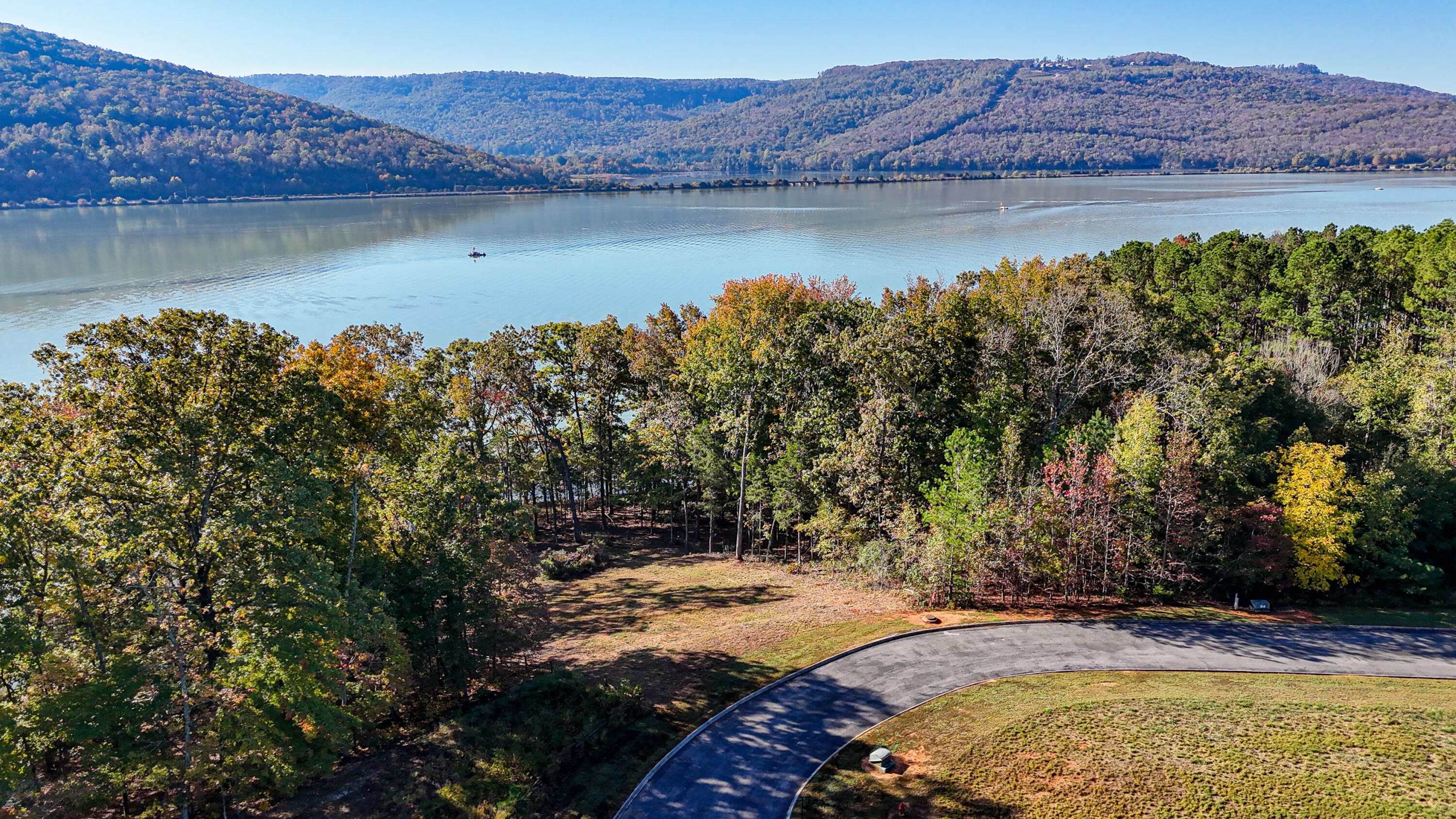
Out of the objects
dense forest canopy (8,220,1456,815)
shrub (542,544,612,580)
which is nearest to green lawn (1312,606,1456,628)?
dense forest canopy (8,220,1456,815)

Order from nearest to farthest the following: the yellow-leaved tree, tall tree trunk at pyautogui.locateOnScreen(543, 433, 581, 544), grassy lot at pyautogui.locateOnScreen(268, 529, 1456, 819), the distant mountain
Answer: grassy lot at pyautogui.locateOnScreen(268, 529, 1456, 819) < the yellow-leaved tree < tall tree trunk at pyautogui.locateOnScreen(543, 433, 581, 544) < the distant mountain

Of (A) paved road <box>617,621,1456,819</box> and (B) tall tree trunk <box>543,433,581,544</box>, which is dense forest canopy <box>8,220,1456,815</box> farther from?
(A) paved road <box>617,621,1456,819</box>

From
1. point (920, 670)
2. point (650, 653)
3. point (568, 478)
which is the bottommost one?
point (650, 653)

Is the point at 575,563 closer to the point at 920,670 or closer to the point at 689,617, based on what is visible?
the point at 689,617

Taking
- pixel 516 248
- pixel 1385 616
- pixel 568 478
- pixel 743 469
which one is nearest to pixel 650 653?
pixel 743 469

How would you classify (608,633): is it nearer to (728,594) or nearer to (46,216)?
(728,594)
